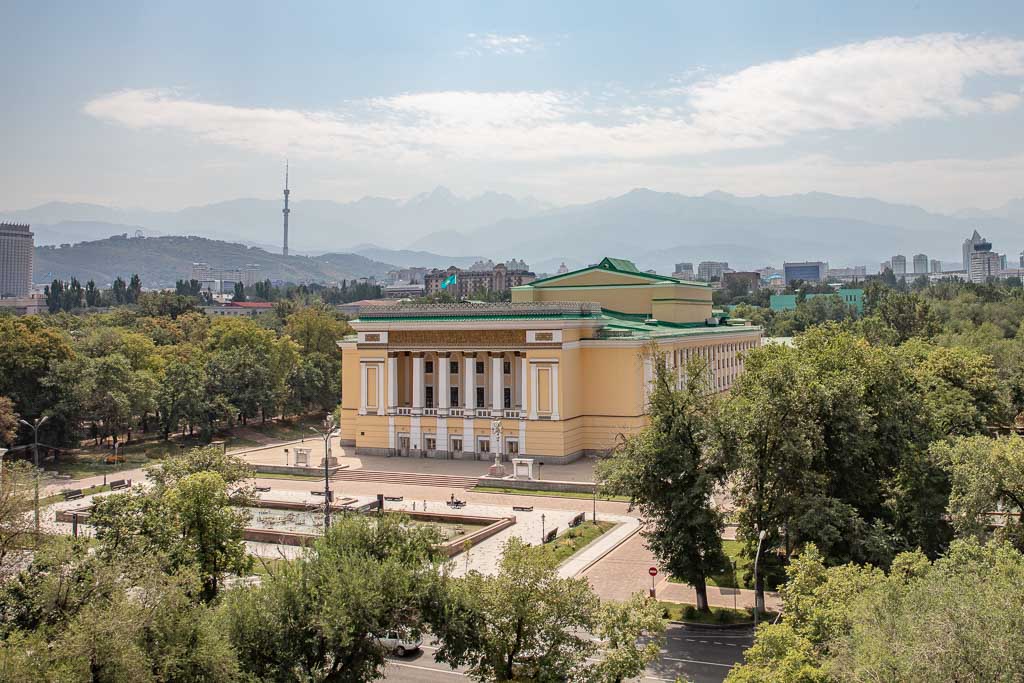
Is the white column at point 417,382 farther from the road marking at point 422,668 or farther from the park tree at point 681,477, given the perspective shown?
the road marking at point 422,668

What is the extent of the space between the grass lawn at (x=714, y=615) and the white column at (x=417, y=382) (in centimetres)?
3210

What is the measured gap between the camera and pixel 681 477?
26594 mm

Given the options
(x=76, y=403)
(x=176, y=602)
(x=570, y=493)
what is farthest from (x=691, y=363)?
(x=76, y=403)

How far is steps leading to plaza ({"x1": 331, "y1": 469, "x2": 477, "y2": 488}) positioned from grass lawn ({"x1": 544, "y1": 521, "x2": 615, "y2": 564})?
1157 centimetres

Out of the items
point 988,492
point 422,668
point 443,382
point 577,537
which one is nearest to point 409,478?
point 443,382

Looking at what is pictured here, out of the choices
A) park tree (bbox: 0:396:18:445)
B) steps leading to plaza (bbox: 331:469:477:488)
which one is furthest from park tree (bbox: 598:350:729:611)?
park tree (bbox: 0:396:18:445)

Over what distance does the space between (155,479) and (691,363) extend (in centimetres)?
1638

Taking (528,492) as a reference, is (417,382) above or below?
above

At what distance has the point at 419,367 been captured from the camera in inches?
2271

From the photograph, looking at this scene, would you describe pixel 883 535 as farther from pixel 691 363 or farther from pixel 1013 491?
pixel 691 363

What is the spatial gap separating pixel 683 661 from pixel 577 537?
13372 mm

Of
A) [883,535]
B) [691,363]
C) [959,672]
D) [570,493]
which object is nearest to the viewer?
[959,672]

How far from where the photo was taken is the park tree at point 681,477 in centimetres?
2617

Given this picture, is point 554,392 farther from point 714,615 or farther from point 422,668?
point 422,668
